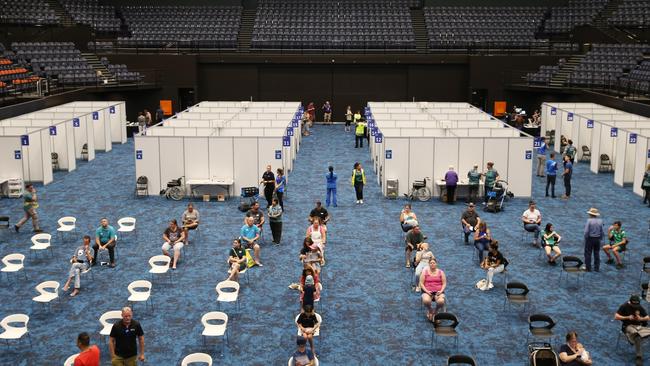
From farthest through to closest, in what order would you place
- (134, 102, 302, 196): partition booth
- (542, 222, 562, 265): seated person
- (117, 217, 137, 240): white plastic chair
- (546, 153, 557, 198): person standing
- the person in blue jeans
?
1. (134, 102, 302, 196): partition booth
2. (546, 153, 557, 198): person standing
3. the person in blue jeans
4. (117, 217, 137, 240): white plastic chair
5. (542, 222, 562, 265): seated person

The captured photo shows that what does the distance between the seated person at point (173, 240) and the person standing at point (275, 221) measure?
2.82 meters

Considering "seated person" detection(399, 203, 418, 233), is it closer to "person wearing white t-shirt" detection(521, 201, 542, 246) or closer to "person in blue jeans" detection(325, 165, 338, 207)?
"person wearing white t-shirt" detection(521, 201, 542, 246)

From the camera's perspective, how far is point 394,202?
2817cm

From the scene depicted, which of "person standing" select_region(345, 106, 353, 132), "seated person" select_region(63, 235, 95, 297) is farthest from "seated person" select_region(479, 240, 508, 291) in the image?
"person standing" select_region(345, 106, 353, 132)

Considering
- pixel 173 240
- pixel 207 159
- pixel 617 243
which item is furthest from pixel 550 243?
pixel 207 159

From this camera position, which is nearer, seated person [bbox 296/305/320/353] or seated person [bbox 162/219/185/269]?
seated person [bbox 296/305/320/353]

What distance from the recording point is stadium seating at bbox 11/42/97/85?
46.0m

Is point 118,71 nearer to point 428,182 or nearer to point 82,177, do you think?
point 82,177

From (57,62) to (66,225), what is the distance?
26529mm

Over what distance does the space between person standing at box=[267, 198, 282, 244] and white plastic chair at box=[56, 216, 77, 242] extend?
594cm

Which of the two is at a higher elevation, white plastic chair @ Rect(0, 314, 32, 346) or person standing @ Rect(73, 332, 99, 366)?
person standing @ Rect(73, 332, 99, 366)

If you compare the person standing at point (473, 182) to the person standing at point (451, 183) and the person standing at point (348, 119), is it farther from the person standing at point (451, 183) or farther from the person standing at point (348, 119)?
the person standing at point (348, 119)

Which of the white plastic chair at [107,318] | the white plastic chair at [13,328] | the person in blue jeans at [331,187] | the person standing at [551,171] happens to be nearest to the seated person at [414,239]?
the person in blue jeans at [331,187]

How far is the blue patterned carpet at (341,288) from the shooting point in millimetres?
15477
